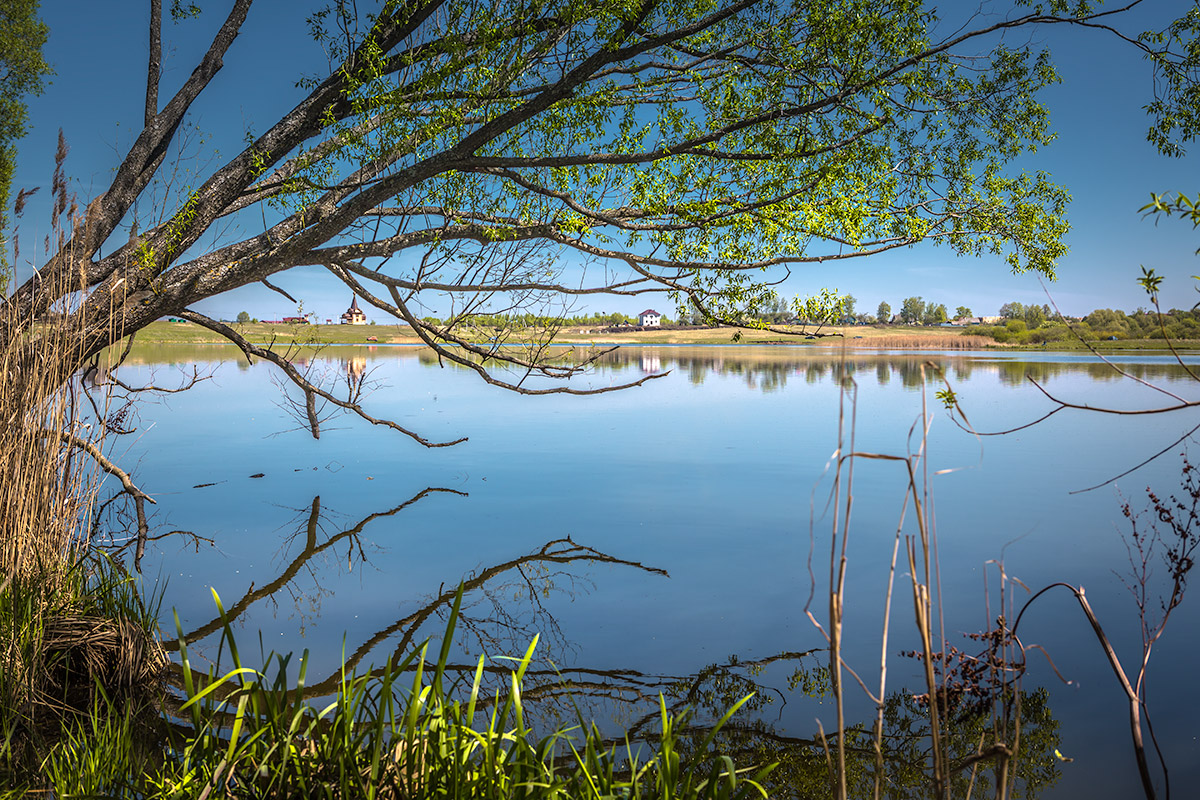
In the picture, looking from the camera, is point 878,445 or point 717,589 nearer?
point 717,589

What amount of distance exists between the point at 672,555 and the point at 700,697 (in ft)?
9.15

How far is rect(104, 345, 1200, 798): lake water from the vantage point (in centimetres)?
426

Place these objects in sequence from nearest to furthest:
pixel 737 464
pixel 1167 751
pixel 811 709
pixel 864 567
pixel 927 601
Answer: pixel 927 601 < pixel 1167 751 < pixel 811 709 < pixel 864 567 < pixel 737 464

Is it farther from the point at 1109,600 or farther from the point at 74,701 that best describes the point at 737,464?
the point at 74,701

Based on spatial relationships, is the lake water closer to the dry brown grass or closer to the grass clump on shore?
the grass clump on shore

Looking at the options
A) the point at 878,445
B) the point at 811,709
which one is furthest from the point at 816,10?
the point at 878,445

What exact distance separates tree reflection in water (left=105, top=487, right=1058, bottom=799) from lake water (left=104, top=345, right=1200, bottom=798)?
0.02m

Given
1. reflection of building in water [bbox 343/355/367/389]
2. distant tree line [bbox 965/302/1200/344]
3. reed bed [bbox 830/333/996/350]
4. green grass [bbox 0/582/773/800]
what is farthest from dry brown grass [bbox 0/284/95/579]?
reed bed [bbox 830/333/996/350]

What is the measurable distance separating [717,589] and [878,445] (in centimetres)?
671

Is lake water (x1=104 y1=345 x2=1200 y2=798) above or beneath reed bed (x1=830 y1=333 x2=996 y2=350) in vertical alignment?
beneath

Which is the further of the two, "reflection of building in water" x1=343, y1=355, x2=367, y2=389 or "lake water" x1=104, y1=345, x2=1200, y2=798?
"reflection of building in water" x1=343, y1=355, x2=367, y2=389

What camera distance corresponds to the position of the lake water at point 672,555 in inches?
168

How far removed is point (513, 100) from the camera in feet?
19.4

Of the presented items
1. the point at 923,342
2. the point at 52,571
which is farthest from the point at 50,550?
the point at 923,342
